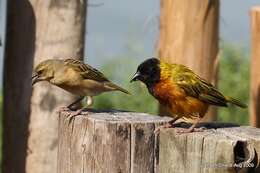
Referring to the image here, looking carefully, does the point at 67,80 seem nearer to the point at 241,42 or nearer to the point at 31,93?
the point at 31,93

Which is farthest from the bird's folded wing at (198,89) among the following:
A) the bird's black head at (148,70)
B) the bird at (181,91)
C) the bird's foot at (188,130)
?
the bird's foot at (188,130)

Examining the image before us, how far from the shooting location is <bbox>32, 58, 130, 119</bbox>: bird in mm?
5895

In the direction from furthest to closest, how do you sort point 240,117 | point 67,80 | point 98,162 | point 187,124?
point 240,117 < point 67,80 < point 187,124 < point 98,162

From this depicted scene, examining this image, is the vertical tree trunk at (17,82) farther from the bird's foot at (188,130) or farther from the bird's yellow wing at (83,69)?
the bird's foot at (188,130)

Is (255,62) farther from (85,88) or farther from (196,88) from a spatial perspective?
(196,88)

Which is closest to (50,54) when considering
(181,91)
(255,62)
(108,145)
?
(255,62)

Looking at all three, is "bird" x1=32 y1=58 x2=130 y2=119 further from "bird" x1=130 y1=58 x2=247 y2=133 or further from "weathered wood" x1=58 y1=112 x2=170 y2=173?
"weathered wood" x1=58 y1=112 x2=170 y2=173

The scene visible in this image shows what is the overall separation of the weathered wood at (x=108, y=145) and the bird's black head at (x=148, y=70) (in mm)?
300

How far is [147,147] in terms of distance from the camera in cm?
399

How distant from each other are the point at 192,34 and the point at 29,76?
133 centimetres

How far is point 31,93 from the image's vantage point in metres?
6.33

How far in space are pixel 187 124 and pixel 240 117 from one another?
5131 millimetres

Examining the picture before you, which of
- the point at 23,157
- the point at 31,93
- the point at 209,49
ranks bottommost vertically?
the point at 23,157

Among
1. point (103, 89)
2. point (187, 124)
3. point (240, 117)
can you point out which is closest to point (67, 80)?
point (103, 89)
